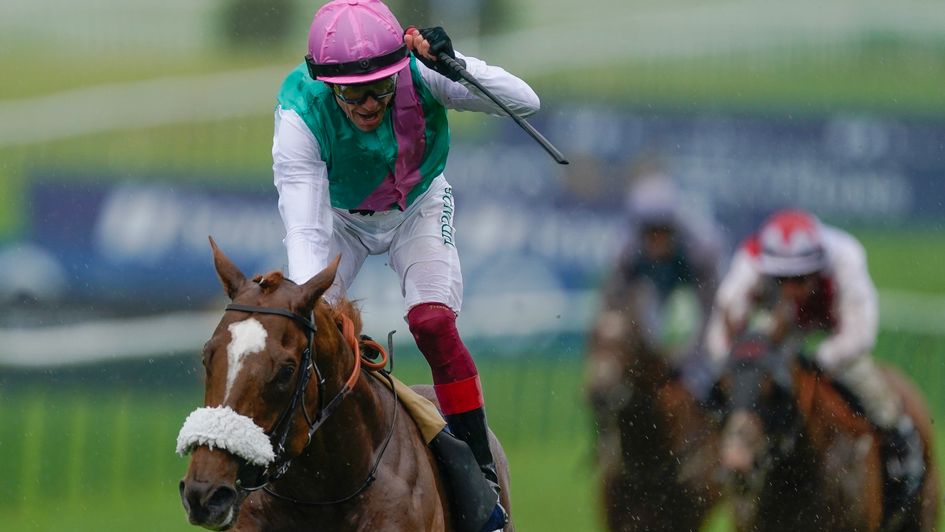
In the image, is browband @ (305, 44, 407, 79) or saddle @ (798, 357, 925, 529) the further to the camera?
saddle @ (798, 357, 925, 529)

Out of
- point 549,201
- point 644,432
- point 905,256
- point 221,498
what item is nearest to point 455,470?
point 221,498

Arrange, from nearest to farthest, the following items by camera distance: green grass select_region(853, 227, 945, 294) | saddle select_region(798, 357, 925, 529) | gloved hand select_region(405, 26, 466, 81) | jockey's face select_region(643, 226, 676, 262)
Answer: gloved hand select_region(405, 26, 466, 81), saddle select_region(798, 357, 925, 529), jockey's face select_region(643, 226, 676, 262), green grass select_region(853, 227, 945, 294)

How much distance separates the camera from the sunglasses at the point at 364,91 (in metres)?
4.11

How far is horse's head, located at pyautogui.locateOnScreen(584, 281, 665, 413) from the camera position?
23.8ft

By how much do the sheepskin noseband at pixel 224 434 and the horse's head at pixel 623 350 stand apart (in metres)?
3.99

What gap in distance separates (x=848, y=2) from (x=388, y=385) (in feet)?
15.5

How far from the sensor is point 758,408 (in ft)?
22.7

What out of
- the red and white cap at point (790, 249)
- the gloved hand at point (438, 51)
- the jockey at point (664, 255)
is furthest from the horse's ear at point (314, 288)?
the red and white cap at point (790, 249)

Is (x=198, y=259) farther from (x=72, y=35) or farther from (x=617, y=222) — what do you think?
(x=617, y=222)

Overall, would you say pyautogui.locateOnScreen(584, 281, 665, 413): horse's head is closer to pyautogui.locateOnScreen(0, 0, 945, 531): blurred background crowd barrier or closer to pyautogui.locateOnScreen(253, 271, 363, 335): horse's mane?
pyautogui.locateOnScreen(0, 0, 945, 531): blurred background crowd barrier

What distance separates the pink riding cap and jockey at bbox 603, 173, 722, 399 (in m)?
3.66

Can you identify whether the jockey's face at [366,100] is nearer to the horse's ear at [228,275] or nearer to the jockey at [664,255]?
the horse's ear at [228,275]

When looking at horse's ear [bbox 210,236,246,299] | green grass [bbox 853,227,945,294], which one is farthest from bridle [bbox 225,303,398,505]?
green grass [bbox 853,227,945,294]

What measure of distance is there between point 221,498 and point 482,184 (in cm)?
430
